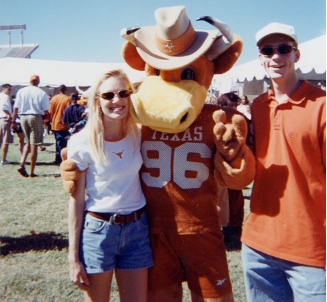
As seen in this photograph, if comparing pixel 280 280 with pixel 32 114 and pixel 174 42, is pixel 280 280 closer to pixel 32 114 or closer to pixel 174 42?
pixel 174 42

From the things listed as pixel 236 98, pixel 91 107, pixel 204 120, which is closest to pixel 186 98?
pixel 204 120

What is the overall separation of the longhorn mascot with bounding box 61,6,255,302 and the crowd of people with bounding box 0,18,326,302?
65 mm

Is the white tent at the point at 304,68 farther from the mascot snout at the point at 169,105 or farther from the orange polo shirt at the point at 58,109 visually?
the orange polo shirt at the point at 58,109

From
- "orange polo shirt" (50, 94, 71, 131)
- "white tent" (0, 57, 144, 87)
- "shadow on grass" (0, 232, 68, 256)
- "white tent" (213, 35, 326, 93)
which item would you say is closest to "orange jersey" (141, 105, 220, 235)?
"shadow on grass" (0, 232, 68, 256)

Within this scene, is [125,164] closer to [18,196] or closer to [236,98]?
[236,98]

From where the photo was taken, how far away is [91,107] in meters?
2.22

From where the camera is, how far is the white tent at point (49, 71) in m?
16.9

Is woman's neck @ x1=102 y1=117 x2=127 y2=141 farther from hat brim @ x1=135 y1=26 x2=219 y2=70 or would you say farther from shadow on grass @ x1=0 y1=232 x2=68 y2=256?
shadow on grass @ x1=0 y1=232 x2=68 y2=256

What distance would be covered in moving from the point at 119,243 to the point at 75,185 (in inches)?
16.3

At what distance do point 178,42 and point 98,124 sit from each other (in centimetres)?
66

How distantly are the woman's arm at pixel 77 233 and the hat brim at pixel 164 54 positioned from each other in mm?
776

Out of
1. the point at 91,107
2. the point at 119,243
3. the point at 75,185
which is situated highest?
the point at 91,107

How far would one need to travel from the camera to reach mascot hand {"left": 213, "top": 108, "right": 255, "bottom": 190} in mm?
1969

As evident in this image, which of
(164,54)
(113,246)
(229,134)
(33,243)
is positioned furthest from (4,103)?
(229,134)
